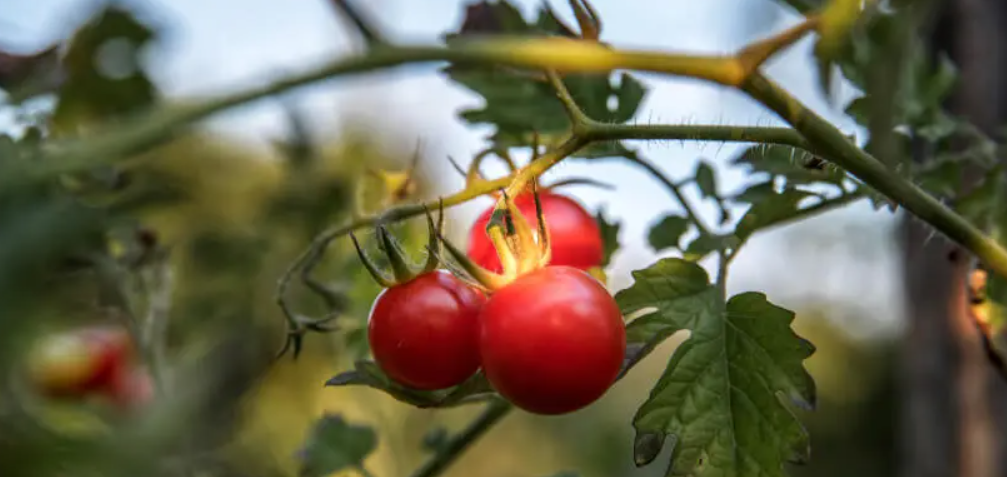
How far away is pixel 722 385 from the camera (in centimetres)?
57

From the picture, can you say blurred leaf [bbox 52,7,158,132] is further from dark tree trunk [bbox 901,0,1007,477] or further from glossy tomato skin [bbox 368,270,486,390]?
dark tree trunk [bbox 901,0,1007,477]

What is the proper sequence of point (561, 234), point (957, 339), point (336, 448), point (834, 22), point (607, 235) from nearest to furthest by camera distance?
point (834, 22)
point (561, 234)
point (607, 235)
point (336, 448)
point (957, 339)

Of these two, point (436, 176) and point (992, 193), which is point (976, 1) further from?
point (436, 176)

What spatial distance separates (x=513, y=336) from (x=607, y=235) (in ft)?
0.82

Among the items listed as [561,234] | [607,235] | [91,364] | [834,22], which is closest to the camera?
[834,22]

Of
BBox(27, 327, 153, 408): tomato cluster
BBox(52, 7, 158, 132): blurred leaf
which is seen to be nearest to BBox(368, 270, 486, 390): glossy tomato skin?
BBox(52, 7, 158, 132): blurred leaf

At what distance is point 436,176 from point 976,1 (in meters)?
1.67

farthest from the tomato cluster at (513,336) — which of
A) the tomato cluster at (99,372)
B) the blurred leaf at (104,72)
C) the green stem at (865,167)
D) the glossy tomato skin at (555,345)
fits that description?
the tomato cluster at (99,372)

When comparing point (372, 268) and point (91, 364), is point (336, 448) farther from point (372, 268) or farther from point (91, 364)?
point (91, 364)

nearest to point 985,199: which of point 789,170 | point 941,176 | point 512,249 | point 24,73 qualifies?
point 941,176

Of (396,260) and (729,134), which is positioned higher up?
(729,134)

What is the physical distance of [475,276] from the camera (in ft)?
1.77

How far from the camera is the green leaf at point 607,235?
0.71m

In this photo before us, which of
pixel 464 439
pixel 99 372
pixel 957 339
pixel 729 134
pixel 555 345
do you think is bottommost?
pixel 99 372
